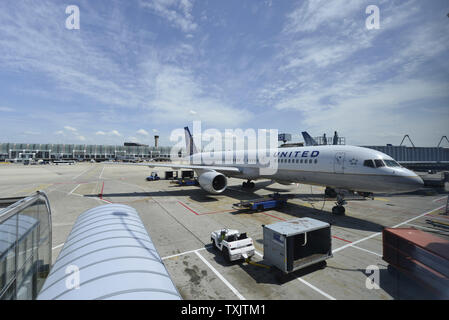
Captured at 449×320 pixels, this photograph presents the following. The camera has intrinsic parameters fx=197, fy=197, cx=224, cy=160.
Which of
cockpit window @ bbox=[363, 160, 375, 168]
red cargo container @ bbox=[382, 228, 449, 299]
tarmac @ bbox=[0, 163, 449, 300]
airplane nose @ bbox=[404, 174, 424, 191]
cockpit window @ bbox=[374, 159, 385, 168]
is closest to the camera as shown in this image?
red cargo container @ bbox=[382, 228, 449, 299]

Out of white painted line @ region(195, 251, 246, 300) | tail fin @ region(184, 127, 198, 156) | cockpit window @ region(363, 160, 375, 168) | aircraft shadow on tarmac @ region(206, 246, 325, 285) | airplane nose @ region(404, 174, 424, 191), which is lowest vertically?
aircraft shadow on tarmac @ region(206, 246, 325, 285)

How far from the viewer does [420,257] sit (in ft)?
20.8

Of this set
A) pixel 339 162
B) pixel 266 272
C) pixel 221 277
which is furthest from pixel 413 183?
pixel 221 277

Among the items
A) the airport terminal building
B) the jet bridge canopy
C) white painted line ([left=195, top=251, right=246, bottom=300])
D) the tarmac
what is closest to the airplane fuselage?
the tarmac

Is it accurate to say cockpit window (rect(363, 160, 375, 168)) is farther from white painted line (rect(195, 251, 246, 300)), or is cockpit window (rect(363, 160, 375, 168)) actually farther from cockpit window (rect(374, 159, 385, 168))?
white painted line (rect(195, 251, 246, 300))

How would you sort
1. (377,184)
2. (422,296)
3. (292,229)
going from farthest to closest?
(377,184)
(292,229)
(422,296)

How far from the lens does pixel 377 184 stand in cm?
1214

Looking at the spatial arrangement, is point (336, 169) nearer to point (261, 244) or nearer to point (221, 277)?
point (261, 244)

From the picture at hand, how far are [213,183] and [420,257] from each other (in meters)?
14.4

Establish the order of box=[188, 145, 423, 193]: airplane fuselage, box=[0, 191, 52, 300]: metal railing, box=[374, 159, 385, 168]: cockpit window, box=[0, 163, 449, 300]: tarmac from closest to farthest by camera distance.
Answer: box=[0, 191, 52, 300]: metal railing, box=[0, 163, 449, 300]: tarmac, box=[188, 145, 423, 193]: airplane fuselage, box=[374, 159, 385, 168]: cockpit window

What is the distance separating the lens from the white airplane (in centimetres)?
1173
